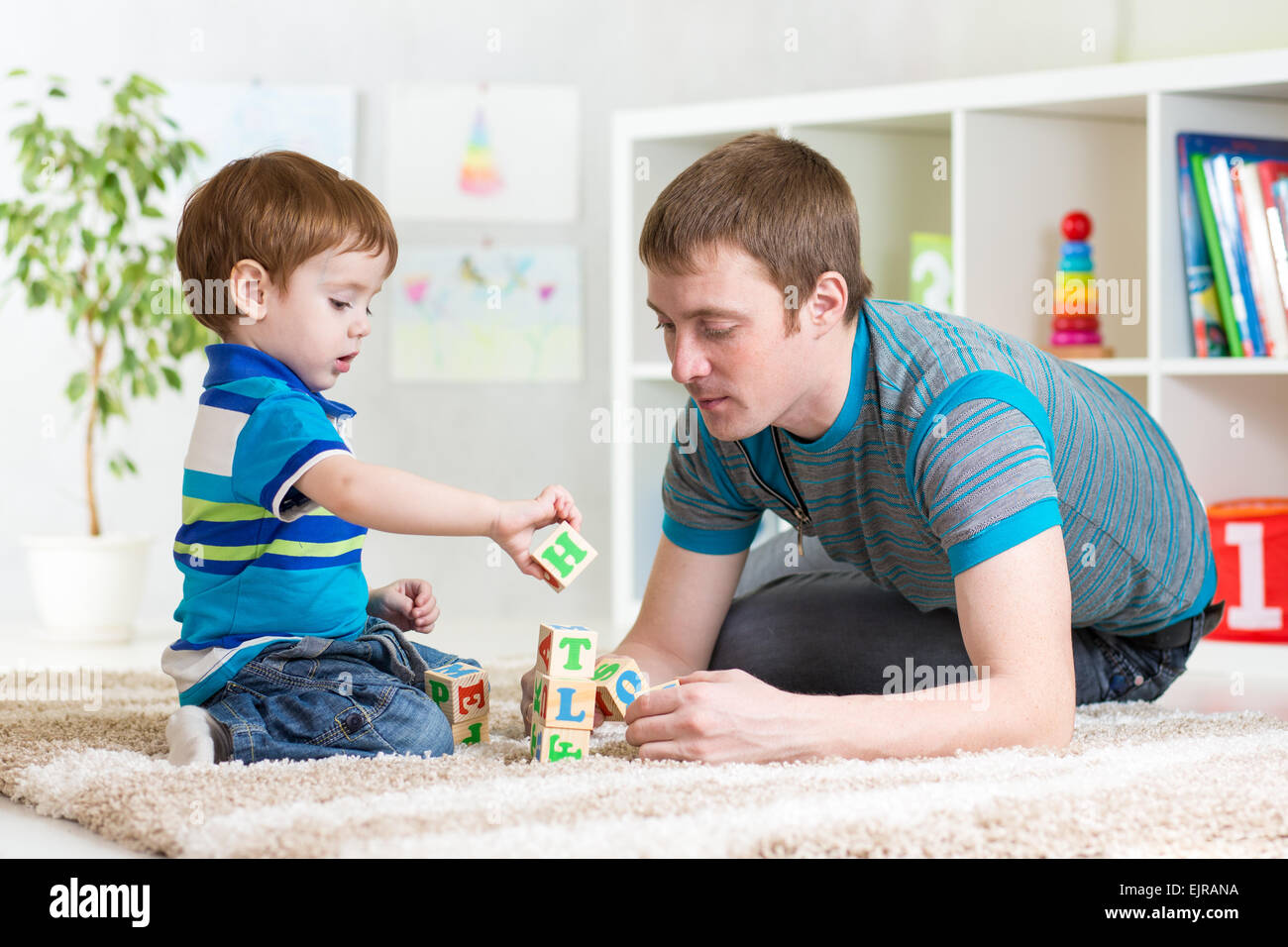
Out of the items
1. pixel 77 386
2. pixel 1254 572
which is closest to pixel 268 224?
pixel 77 386

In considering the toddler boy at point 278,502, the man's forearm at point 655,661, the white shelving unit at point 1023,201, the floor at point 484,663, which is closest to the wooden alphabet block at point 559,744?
the toddler boy at point 278,502

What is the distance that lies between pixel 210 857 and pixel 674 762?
395mm

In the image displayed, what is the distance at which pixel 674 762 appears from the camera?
109 centimetres

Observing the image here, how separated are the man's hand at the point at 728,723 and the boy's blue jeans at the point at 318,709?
0.79 ft

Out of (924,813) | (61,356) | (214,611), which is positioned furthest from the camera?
(61,356)

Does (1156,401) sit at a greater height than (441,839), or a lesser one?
greater

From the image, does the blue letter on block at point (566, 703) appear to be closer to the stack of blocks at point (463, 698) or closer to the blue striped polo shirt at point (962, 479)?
the stack of blocks at point (463, 698)

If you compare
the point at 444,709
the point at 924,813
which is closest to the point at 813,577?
the point at 444,709

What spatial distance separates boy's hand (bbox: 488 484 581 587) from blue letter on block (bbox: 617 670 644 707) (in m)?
0.17

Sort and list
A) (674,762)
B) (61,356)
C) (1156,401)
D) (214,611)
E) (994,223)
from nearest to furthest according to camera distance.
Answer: (674,762)
(214,611)
(1156,401)
(994,223)
(61,356)

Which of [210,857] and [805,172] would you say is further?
[805,172]

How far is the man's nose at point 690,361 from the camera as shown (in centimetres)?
120
